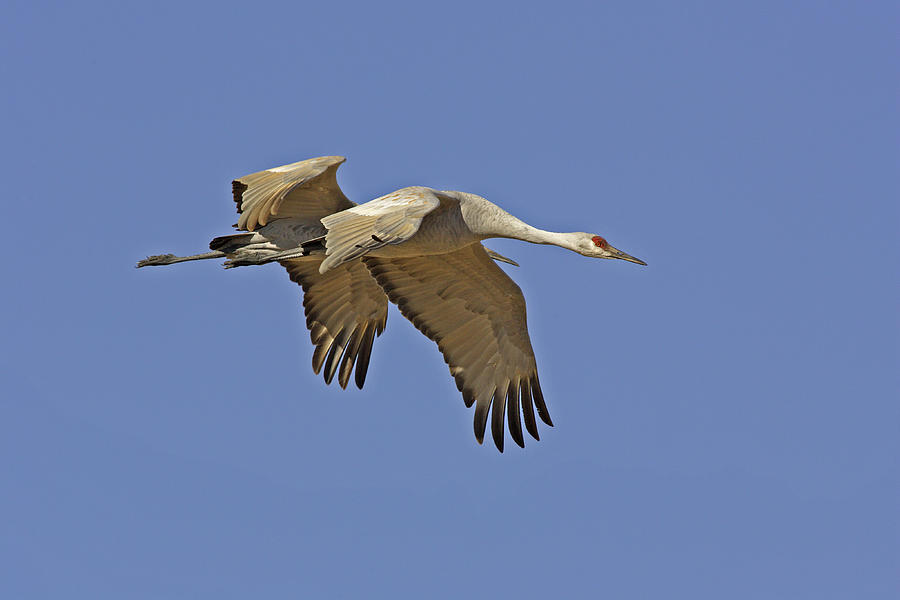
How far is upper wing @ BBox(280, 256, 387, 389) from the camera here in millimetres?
19750

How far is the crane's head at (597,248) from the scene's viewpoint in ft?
57.6

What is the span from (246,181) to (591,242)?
4307 mm

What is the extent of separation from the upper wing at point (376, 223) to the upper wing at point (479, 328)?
7.55 ft

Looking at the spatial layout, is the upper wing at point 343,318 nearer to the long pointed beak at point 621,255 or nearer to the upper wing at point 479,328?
the upper wing at point 479,328

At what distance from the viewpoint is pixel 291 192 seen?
56.4ft

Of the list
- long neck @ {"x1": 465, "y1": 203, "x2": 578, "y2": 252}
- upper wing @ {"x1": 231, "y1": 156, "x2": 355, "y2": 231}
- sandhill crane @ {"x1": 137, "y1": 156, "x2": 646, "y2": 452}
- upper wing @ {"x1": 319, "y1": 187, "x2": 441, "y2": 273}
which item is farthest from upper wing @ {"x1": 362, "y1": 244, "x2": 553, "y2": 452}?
upper wing @ {"x1": 319, "y1": 187, "x2": 441, "y2": 273}

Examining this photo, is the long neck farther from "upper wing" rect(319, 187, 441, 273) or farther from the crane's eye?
"upper wing" rect(319, 187, 441, 273)

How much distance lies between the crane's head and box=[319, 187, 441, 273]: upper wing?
7.33 feet

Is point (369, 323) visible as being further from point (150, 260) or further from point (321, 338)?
point (150, 260)

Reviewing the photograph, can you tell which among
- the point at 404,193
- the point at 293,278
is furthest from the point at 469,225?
the point at 293,278

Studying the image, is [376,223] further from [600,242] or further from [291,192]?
[600,242]

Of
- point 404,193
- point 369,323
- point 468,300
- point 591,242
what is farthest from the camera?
point 369,323

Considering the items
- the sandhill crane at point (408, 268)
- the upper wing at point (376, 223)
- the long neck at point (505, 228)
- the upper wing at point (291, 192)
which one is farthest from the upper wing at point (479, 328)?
the upper wing at point (376, 223)

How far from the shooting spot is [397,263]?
725 inches
